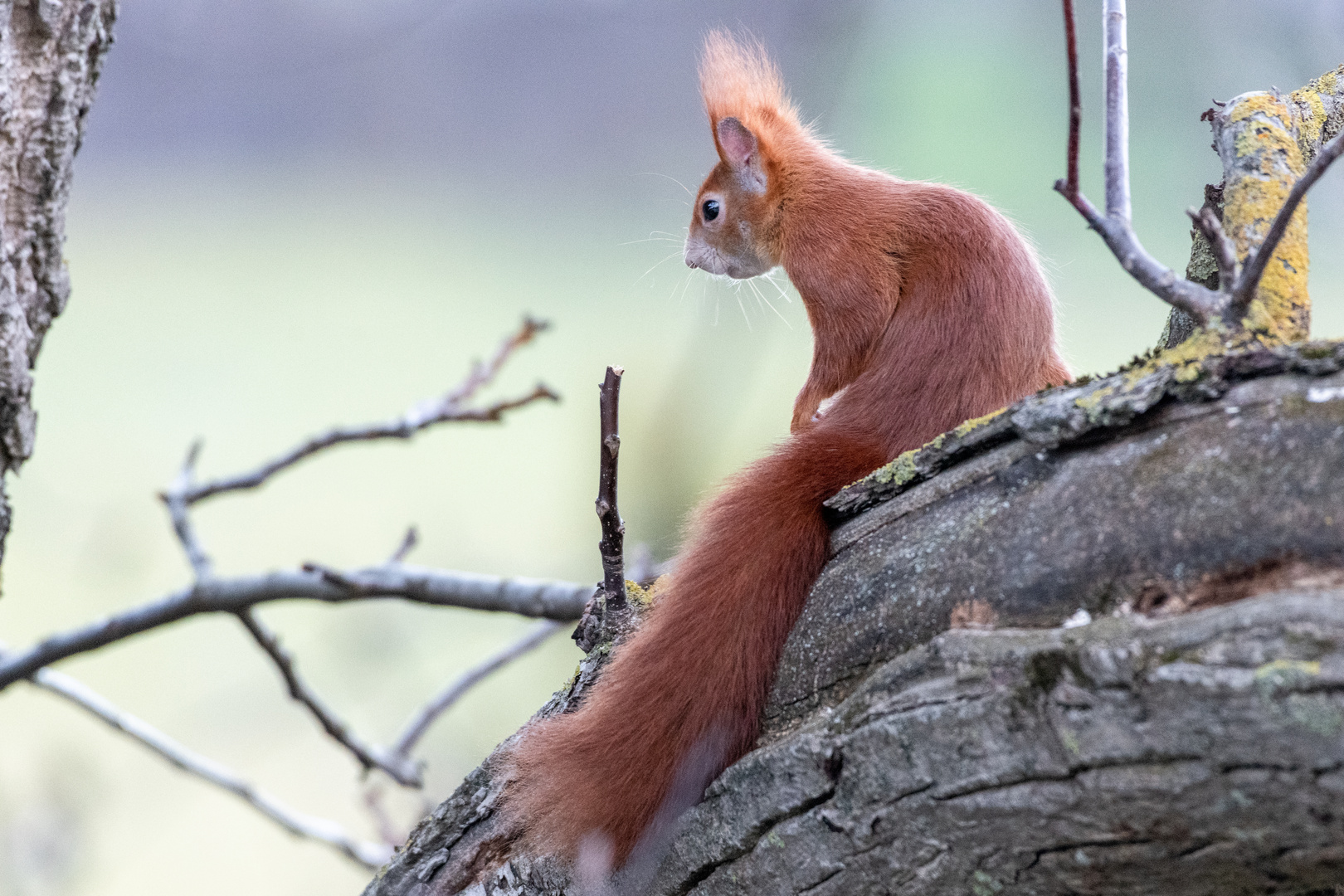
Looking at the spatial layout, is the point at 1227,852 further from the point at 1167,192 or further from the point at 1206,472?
the point at 1167,192

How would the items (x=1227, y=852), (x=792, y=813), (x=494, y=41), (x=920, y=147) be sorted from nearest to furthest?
(x=1227, y=852), (x=792, y=813), (x=920, y=147), (x=494, y=41)

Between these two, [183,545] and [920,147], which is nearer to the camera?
[183,545]

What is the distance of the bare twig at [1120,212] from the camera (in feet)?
2.38

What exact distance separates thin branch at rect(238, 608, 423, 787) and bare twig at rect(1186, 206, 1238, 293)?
4.73 feet

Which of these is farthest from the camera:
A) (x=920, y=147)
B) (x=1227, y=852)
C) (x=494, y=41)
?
(x=494, y=41)

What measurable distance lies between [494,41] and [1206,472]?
107 inches

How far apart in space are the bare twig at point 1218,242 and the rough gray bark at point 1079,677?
0.08 meters

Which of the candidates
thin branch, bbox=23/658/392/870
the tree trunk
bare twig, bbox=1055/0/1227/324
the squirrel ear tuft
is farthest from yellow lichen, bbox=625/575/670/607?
thin branch, bbox=23/658/392/870

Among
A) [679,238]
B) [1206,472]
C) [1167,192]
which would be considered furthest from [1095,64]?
[1206,472]

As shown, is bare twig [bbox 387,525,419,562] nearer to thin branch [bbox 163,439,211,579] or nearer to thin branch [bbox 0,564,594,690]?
thin branch [bbox 0,564,594,690]

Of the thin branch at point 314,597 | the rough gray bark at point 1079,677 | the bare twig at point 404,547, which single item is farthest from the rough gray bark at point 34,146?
the rough gray bark at point 1079,677

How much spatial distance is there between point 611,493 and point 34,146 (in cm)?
82

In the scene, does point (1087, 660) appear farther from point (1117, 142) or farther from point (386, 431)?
point (386, 431)

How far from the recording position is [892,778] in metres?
0.68
